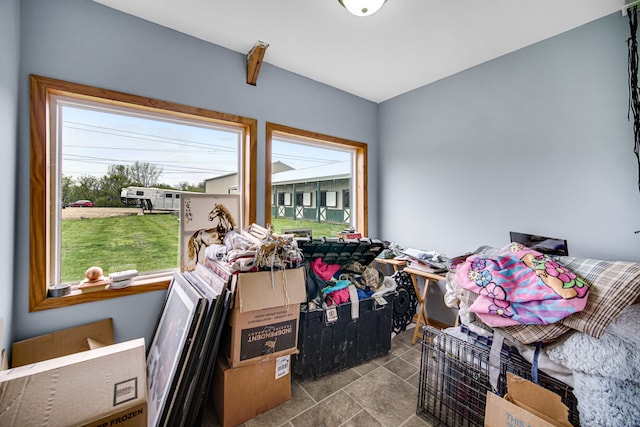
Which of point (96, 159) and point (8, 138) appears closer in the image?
point (8, 138)

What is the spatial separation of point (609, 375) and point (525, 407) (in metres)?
0.34

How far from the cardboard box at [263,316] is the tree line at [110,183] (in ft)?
4.14

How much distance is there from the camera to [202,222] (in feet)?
7.48

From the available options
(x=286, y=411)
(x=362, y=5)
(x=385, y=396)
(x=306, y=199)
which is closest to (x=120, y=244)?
(x=286, y=411)

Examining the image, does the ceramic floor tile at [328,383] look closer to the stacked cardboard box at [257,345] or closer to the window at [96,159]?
the stacked cardboard box at [257,345]

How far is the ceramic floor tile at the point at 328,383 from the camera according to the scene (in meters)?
1.85

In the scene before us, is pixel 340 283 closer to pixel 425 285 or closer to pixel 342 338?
pixel 342 338

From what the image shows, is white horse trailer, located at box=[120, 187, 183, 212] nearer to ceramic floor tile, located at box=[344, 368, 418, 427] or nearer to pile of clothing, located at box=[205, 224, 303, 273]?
pile of clothing, located at box=[205, 224, 303, 273]

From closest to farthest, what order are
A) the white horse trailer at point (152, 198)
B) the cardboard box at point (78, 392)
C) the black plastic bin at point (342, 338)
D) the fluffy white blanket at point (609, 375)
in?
the cardboard box at point (78, 392) < the fluffy white blanket at point (609, 375) < the black plastic bin at point (342, 338) < the white horse trailer at point (152, 198)

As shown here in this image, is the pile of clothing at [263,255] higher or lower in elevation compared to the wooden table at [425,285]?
higher

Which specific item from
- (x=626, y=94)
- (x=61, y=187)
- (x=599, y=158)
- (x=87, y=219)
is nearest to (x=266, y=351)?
(x=87, y=219)

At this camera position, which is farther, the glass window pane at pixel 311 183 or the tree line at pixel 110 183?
the glass window pane at pixel 311 183

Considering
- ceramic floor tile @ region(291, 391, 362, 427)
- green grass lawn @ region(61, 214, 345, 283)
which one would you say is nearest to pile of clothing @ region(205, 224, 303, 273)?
green grass lawn @ region(61, 214, 345, 283)

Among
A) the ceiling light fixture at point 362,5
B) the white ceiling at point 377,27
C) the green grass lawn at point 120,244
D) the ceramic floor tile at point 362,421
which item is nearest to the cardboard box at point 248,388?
the ceramic floor tile at point 362,421
